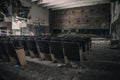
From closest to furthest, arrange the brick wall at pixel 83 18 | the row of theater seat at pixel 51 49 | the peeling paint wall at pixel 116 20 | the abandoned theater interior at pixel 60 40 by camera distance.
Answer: the abandoned theater interior at pixel 60 40 → the row of theater seat at pixel 51 49 → the peeling paint wall at pixel 116 20 → the brick wall at pixel 83 18

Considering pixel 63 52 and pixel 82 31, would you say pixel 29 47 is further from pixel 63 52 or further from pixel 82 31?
pixel 82 31

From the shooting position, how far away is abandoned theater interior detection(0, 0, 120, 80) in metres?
2.92

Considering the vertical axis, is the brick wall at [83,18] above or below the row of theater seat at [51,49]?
above

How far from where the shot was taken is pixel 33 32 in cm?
1683

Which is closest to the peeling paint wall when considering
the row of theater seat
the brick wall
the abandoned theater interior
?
the abandoned theater interior

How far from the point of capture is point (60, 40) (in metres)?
4.61

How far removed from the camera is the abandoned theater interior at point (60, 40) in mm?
2924

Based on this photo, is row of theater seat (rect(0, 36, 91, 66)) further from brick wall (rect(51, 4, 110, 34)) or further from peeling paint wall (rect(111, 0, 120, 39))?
brick wall (rect(51, 4, 110, 34))

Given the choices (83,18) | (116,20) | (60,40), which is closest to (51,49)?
(60,40)

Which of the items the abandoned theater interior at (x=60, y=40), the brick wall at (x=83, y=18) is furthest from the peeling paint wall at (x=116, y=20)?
the brick wall at (x=83, y=18)

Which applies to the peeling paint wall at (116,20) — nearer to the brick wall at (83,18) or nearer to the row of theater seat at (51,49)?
the brick wall at (83,18)

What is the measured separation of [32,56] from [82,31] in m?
14.5

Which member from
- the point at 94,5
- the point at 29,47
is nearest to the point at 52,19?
the point at 94,5

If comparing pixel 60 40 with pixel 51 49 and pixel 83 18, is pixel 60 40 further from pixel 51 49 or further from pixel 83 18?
pixel 83 18
